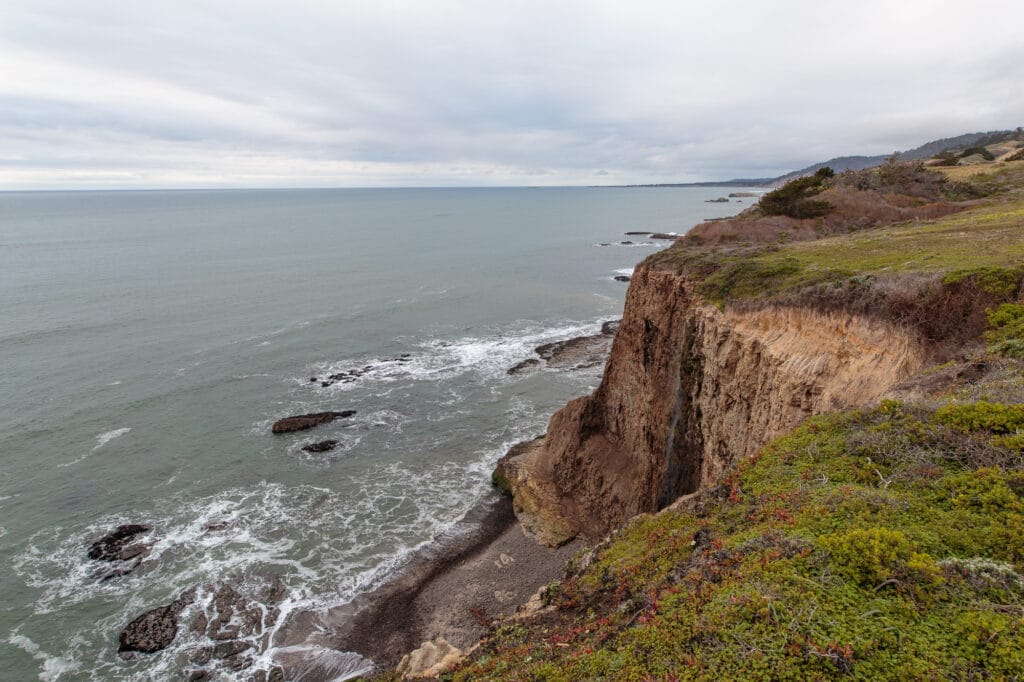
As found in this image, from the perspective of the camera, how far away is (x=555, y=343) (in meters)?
57.2

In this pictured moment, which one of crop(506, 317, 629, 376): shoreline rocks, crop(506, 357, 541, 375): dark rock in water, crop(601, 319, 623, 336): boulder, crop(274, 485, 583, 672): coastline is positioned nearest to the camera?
crop(274, 485, 583, 672): coastline

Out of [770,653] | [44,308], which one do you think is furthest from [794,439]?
[44,308]

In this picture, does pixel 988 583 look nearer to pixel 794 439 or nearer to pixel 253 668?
pixel 794 439

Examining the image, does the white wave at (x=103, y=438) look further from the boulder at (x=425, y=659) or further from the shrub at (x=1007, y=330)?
the shrub at (x=1007, y=330)

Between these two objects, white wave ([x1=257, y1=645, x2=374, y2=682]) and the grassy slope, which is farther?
white wave ([x1=257, y1=645, x2=374, y2=682])

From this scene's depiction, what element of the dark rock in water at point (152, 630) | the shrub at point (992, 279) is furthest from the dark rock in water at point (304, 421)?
the shrub at point (992, 279)

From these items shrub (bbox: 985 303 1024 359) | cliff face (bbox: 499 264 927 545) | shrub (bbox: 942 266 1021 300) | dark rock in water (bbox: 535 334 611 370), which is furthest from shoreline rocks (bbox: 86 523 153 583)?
shrub (bbox: 942 266 1021 300)

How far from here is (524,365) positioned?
51.4 metres

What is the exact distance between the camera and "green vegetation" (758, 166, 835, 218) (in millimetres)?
41875

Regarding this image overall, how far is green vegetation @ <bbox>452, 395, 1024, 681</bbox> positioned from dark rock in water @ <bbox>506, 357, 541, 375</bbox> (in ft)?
124

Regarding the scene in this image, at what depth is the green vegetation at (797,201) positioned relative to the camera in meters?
41.9

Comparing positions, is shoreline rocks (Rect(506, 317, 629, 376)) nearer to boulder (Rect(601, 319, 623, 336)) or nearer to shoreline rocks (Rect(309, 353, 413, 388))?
boulder (Rect(601, 319, 623, 336))

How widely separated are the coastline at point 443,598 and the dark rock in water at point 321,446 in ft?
41.5

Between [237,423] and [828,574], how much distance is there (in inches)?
1600
